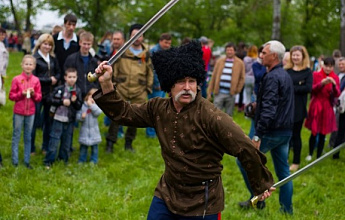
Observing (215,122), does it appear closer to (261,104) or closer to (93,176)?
(261,104)

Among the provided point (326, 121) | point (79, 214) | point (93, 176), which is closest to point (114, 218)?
point (79, 214)

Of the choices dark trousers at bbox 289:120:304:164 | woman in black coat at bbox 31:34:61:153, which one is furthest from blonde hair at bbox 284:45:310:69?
woman in black coat at bbox 31:34:61:153

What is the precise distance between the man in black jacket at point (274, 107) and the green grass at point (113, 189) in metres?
0.94

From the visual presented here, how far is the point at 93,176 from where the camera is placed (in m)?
6.52

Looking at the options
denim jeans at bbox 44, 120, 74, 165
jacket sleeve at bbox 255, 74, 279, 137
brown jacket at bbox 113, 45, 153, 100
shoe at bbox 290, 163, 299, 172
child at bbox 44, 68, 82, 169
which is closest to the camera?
jacket sleeve at bbox 255, 74, 279, 137

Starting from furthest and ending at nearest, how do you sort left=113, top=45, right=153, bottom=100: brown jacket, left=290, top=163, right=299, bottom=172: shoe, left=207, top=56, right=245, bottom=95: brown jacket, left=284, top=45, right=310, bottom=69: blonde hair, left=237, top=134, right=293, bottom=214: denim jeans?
left=207, top=56, right=245, bottom=95: brown jacket
left=290, top=163, right=299, bottom=172: shoe
left=113, top=45, right=153, bottom=100: brown jacket
left=284, top=45, right=310, bottom=69: blonde hair
left=237, top=134, right=293, bottom=214: denim jeans

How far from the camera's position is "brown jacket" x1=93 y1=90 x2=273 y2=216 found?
325cm

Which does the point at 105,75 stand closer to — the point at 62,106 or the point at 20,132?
the point at 62,106

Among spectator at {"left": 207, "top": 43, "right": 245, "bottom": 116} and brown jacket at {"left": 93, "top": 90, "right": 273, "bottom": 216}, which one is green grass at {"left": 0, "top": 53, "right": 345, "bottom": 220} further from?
brown jacket at {"left": 93, "top": 90, "right": 273, "bottom": 216}

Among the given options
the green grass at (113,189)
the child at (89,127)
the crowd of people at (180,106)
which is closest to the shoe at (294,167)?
the crowd of people at (180,106)

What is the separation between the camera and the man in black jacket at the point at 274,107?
5043 mm

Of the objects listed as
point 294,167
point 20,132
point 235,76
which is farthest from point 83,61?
point 294,167

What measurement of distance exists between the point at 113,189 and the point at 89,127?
4.31ft

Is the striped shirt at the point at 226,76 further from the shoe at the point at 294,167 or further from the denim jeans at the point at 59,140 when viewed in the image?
the denim jeans at the point at 59,140
